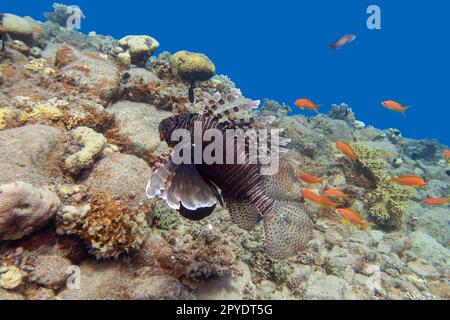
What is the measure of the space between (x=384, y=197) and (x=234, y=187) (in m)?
5.05

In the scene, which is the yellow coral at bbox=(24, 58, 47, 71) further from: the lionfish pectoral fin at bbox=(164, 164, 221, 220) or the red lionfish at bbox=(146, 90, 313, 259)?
the lionfish pectoral fin at bbox=(164, 164, 221, 220)

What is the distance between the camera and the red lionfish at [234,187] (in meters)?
2.82

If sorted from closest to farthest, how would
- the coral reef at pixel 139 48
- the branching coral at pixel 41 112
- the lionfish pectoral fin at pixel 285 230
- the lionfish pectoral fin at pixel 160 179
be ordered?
the lionfish pectoral fin at pixel 160 179 → the lionfish pectoral fin at pixel 285 230 → the branching coral at pixel 41 112 → the coral reef at pixel 139 48

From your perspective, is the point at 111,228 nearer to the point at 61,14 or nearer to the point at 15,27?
the point at 15,27

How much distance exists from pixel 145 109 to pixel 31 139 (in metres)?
2.54

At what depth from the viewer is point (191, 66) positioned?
307 inches

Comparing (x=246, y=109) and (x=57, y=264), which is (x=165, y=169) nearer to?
(x=246, y=109)

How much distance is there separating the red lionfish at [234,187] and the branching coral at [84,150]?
64.7 inches

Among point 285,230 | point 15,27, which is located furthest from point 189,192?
point 15,27

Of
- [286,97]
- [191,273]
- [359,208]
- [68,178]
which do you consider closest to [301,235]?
[191,273]

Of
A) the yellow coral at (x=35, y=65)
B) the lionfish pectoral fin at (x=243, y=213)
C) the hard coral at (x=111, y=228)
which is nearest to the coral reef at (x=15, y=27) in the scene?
the yellow coral at (x=35, y=65)

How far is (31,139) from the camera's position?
4.04m

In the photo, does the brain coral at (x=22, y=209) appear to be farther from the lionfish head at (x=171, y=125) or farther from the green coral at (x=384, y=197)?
the green coral at (x=384, y=197)

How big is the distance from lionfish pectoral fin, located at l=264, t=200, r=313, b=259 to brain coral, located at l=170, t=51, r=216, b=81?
17.8 ft
